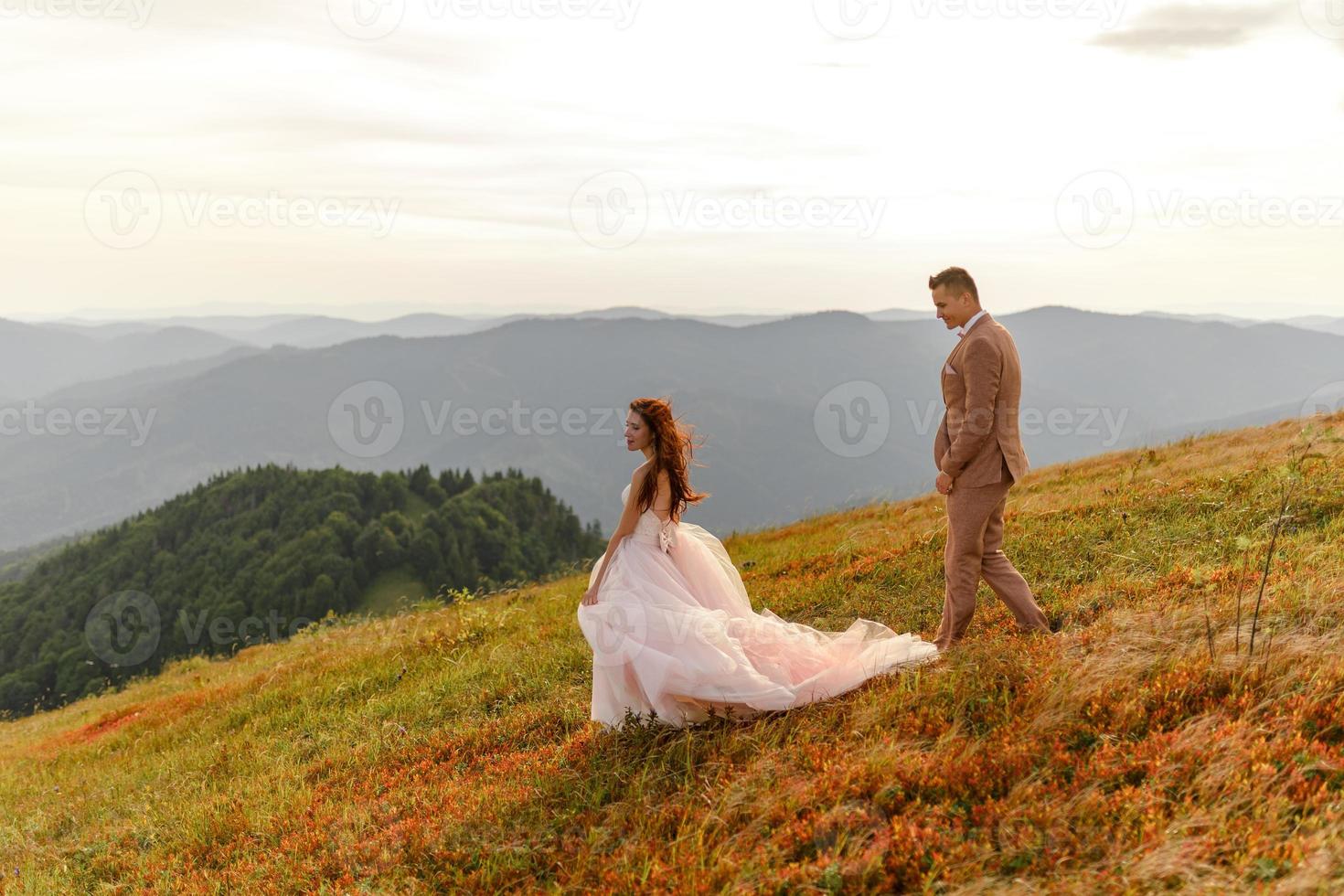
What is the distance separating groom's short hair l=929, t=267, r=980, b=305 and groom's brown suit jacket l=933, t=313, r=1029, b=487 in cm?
27

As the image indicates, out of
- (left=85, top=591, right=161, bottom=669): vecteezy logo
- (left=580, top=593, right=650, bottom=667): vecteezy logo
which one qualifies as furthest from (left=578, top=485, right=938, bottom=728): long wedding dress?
(left=85, top=591, right=161, bottom=669): vecteezy logo

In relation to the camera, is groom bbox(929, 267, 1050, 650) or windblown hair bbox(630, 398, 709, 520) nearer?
groom bbox(929, 267, 1050, 650)

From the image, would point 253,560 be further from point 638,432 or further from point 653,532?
point 638,432

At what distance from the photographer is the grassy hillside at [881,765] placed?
4422 millimetres

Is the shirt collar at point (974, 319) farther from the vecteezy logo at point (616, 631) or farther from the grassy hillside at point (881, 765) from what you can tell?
the vecteezy logo at point (616, 631)

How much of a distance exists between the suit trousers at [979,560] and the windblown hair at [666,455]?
2.28 m

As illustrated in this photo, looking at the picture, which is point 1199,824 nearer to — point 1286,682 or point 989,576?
point 1286,682

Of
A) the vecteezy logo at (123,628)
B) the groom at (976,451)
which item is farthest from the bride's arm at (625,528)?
the vecteezy logo at (123,628)

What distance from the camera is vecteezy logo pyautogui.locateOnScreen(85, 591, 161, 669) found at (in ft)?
319

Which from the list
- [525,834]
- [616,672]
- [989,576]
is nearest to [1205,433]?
[989,576]

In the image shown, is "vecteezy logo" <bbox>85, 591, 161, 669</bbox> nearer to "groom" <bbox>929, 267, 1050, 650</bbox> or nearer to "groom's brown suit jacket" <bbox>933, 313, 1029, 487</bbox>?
"groom" <bbox>929, 267, 1050, 650</bbox>

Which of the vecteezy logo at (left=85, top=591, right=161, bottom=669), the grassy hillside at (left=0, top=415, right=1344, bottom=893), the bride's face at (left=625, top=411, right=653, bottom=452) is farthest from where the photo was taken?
the vecteezy logo at (left=85, top=591, right=161, bottom=669)

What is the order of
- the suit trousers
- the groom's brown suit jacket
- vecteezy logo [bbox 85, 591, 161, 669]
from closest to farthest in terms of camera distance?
the groom's brown suit jacket
the suit trousers
vecteezy logo [bbox 85, 591, 161, 669]

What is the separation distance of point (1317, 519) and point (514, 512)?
11625 centimetres
